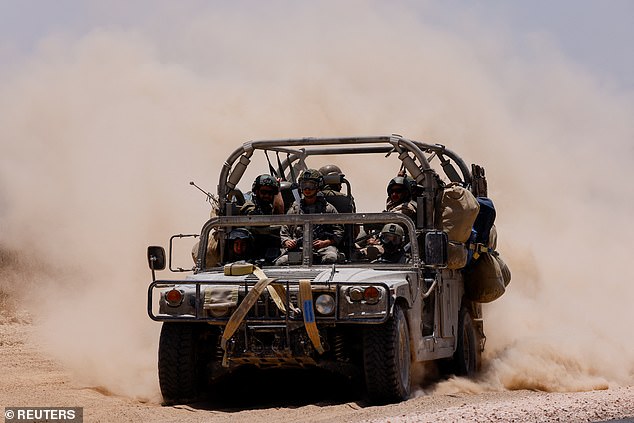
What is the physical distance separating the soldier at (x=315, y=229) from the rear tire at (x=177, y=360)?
53.6 inches

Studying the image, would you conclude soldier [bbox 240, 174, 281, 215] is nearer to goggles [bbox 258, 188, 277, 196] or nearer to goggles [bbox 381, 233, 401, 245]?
goggles [bbox 258, 188, 277, 196]

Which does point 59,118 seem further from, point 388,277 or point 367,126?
point 388,277

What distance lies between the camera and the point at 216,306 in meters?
10.9

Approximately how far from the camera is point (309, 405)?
11.2 m

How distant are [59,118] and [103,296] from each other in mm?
5643

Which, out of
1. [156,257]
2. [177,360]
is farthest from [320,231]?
[177,360]

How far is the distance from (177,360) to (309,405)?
1133mm

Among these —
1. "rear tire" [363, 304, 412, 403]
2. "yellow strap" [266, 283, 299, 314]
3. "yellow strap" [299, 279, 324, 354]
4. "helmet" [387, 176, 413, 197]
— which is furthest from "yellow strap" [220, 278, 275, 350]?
"helmet" [387, 176, 413, 197]

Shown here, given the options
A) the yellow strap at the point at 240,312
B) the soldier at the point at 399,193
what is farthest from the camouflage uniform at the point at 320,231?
the yellow strap at the point at 240,312

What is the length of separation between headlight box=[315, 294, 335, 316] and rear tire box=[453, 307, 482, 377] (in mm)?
3162

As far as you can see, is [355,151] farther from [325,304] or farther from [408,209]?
[325,304]

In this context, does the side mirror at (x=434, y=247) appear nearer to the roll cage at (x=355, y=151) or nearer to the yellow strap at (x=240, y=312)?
the roll cage at (x=355, y=151)

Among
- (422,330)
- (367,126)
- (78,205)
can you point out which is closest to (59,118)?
(78,205)

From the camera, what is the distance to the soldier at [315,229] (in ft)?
40.2
